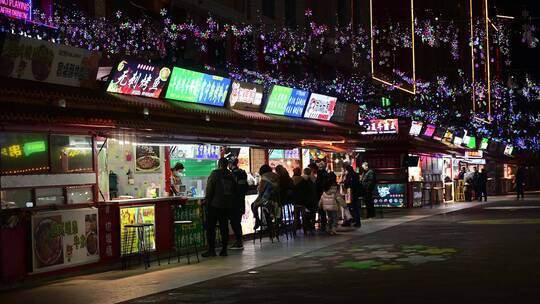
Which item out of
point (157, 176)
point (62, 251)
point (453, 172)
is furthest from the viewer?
point (453, 172)

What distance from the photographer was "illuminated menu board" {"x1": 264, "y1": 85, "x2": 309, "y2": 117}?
22.8 meters

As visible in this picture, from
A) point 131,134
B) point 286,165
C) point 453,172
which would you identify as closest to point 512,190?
point 453,172

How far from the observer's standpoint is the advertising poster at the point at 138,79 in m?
14.9

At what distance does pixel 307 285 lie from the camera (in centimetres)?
1102

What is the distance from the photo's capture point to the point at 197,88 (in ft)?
60.6

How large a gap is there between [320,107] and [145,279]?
15079mm

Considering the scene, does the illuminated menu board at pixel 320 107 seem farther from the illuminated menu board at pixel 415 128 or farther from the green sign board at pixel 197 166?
the illuminated menu board at pixel 415 128

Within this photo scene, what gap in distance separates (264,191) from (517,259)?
22.4 feet

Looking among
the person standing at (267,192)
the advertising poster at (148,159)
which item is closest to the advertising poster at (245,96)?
the person standing at (267,192)

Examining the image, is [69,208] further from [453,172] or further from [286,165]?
[453,172]

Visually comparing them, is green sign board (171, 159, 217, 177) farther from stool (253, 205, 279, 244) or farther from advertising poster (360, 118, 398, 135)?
advertising poster (360, 118, 398, 135)

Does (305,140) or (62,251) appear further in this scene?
(305,140)

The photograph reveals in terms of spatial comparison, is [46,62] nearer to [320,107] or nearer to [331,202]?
[331,202]

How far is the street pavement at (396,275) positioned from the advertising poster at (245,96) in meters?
5.21
